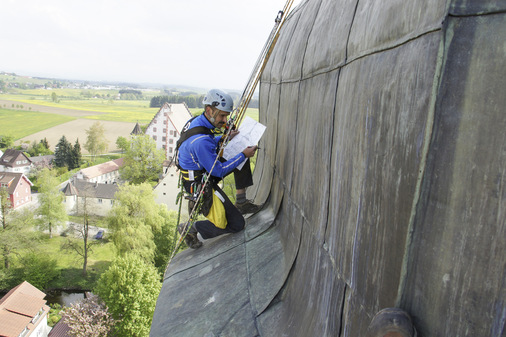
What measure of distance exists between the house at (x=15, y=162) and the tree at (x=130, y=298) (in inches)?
1705

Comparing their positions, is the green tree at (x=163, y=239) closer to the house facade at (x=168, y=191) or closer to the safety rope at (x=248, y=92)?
the house facade at (x=168, y=191)

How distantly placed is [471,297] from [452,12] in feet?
2.93

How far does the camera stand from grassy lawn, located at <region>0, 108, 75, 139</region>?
85.6 meters

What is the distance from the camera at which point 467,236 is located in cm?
124

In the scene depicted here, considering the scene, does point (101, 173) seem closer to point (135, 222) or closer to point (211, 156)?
point (135, 222)

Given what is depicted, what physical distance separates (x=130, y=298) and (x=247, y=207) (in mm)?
16850

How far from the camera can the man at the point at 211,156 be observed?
13.6 ft

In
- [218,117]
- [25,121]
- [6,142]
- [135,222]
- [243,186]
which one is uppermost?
[218,117]

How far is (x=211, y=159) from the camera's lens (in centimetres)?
414

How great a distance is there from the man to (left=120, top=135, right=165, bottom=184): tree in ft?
142

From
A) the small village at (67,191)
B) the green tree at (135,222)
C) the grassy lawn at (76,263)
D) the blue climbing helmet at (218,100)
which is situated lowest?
the grassy lawn at (76,263)

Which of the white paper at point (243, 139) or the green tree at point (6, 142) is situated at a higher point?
the white paper at point (243, 139)

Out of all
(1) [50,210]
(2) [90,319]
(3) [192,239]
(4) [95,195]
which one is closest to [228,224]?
(3) [192,239]

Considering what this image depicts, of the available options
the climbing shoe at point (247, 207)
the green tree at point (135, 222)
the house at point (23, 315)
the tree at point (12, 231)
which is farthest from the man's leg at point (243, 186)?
the tree at point (12, 231)
